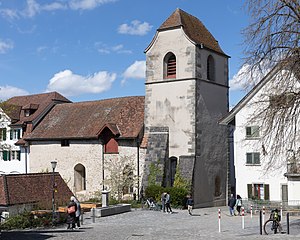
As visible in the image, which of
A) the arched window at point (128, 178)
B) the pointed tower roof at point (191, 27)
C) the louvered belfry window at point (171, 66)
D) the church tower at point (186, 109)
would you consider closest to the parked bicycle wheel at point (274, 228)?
the church tower at point (186, 109)

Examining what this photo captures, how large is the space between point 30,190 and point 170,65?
14562 mm

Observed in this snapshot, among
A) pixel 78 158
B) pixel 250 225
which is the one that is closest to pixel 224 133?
pixel 78 158

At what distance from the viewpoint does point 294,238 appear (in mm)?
17969

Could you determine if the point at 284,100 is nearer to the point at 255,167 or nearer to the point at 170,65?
the point at 255,167

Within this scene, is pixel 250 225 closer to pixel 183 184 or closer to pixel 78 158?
pixel 183 184

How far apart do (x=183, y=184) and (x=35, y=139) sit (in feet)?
55.3

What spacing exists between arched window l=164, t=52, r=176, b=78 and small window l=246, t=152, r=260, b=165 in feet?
28.0

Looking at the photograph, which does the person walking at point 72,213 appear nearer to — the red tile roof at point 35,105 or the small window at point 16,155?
the red tile roof at point 35,105

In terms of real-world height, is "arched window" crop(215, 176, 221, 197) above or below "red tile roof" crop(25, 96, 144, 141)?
below

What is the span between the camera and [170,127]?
35.9 meters

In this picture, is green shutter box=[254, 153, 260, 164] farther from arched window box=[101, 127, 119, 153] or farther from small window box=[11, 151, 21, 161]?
small window box=[11, 151, 21, 161]

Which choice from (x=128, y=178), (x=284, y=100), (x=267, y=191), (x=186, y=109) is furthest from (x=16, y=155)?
(x=284, y=100)

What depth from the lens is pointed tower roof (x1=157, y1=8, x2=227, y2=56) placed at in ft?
119

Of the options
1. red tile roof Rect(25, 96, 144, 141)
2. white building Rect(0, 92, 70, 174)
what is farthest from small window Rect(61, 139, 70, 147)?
white building Rect(0, 92, 70, 174)
